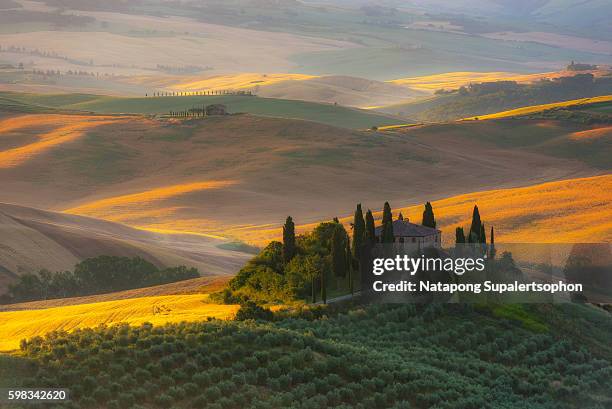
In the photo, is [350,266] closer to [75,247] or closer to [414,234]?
[414,234]

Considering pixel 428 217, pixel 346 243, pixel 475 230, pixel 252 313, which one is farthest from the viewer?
pixel 428 217

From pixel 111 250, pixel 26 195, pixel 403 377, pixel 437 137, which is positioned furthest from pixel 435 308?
pixel 437 137

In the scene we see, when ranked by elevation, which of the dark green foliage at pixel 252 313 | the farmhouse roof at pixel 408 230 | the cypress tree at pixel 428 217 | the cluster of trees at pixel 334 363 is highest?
the cypress tree at pixel 428 217

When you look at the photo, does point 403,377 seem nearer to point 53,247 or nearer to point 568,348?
point 568,348

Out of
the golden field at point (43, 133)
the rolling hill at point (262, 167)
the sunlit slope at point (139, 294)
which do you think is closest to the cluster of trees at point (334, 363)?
the sunlit slope at point (139, 294)

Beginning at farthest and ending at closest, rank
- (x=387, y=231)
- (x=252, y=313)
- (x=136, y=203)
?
(x=136, y=203) → (x=387, y=231) → (x=252, y=313)

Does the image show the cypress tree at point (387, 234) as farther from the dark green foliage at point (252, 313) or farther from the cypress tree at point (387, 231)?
the dark green foliage at point (252, 313)

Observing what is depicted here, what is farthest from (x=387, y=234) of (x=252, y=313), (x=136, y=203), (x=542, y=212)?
(x=136, y=203)

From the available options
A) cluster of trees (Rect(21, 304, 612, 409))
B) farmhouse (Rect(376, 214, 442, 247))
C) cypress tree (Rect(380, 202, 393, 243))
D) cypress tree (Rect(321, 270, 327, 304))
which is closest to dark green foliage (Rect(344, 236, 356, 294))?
cypress tree (Rect(321, 270, 327, 304))
